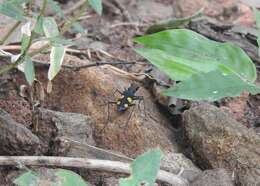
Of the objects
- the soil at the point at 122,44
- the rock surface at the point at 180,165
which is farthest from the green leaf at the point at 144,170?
the soil at the point at 122,44

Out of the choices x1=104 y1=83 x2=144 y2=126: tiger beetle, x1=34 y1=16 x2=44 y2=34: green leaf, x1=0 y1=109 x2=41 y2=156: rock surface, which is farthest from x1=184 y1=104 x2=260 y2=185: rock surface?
x1=34 y1=16 x2=44 y2=34: green leaf

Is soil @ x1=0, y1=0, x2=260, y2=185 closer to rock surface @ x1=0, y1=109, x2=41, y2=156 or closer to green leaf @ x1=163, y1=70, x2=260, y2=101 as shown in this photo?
rock surface @ x1=0, y1=109, x2=41, y2=156

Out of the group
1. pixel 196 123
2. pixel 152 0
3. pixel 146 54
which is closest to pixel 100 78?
pixel 146 54

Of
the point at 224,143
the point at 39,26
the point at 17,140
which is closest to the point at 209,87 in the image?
the point at 224,143

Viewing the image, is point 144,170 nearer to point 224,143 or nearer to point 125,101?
point 224,143

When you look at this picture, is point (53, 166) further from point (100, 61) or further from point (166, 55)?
point (100, 61)

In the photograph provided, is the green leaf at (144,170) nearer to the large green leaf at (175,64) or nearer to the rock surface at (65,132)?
the rock surface at (65,132)
